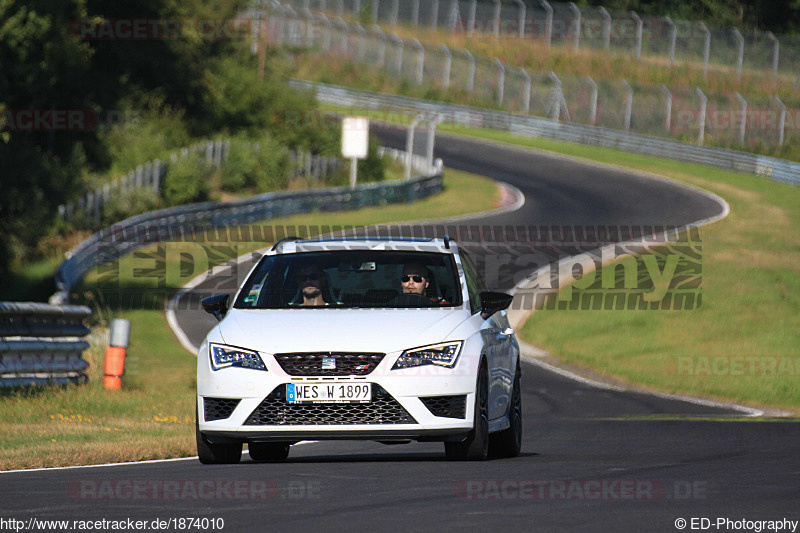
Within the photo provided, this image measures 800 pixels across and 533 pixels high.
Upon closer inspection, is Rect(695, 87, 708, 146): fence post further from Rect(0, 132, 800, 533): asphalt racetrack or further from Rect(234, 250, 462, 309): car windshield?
Rect(234, 250, 462, 309): car windshield

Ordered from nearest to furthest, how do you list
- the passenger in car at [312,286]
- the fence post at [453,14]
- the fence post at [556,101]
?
the passenger in car at [312,286] → the fence post at [556,101] → the fence post at [453,14]

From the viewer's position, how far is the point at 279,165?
174 feet

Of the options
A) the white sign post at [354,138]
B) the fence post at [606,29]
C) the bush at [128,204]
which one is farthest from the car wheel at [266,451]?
the fence post at [606,29]

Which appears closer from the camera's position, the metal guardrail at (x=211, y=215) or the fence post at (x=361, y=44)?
the metal guardrail at (x=211, y=215)

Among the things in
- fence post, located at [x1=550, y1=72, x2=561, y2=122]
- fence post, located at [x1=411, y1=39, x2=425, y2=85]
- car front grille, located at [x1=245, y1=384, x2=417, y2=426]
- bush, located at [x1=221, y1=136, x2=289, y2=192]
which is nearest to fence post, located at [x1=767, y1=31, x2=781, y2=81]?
fence post, located at [x1=550, y1=72, x2=561, y2=122]

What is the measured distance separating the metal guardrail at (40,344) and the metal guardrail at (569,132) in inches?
1647

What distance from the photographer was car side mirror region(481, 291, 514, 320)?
1038cm

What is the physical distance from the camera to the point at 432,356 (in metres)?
9.52

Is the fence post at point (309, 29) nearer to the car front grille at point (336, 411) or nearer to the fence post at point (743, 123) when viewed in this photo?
the fence post at point (743, 123)

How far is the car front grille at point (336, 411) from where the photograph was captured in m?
9.38

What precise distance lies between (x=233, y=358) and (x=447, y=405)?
1554 millimetres

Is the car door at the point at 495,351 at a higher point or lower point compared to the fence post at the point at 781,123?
higher

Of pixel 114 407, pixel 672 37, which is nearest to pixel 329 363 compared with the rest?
pixel 114 407

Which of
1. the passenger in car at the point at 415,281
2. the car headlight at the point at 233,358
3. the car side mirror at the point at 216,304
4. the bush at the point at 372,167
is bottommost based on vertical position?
the bush at the point at 372,167
